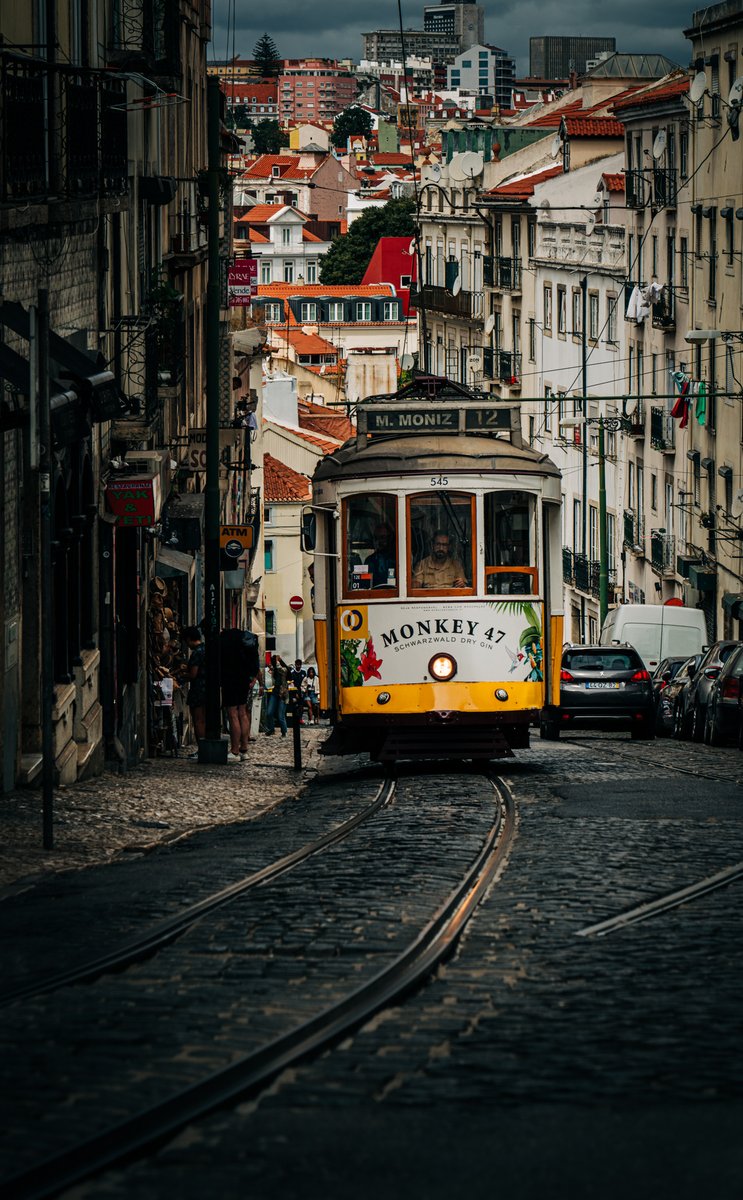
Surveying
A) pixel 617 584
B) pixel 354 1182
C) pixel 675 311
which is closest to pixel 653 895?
pixel 354 1182

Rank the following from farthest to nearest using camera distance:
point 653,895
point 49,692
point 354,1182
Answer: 1. point 49,692
2. point 653,895
3. point 354,1182

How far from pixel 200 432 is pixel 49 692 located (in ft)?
77.6

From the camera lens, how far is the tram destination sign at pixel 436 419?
22031 mm

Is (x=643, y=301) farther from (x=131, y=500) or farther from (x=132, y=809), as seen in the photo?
(x=132, y=809)

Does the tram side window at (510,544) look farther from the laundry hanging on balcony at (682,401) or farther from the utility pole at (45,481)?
the laundry hanging on balcony at (682,401)

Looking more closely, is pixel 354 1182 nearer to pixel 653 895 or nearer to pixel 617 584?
pixel 653 895

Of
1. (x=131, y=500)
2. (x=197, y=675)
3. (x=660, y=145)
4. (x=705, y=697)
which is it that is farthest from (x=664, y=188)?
(x=131, y=500)

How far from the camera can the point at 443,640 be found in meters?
20.8

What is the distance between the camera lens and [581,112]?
82.1 meters

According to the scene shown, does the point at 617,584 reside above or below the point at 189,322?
below

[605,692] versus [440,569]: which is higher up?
[440,569]

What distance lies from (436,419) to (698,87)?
38.0 meters

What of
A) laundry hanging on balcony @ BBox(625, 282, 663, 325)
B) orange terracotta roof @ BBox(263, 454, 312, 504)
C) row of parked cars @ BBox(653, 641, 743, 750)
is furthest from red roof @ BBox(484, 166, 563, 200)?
row of parked cars @ BBox(653, 641, 743, 750)

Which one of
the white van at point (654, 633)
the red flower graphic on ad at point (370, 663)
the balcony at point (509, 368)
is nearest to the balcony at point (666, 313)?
the balcony at point (509, 368)
